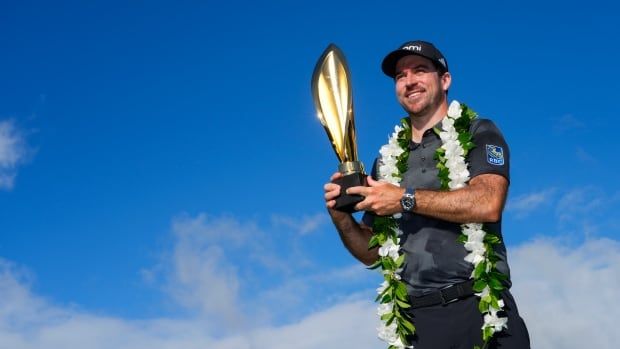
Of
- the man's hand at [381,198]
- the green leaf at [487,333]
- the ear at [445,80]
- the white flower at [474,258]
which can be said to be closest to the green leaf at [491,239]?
the white flower at [474,258]

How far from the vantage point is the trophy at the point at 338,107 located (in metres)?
4.77

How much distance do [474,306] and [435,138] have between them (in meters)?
1.25

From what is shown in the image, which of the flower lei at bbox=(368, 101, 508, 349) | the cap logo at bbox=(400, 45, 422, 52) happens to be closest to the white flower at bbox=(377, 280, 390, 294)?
the flower lei at bbox=(368, 101, 508, 349)

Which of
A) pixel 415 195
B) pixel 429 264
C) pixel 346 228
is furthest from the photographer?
pixel 346 228

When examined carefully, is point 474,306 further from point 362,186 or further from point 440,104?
point 440,104

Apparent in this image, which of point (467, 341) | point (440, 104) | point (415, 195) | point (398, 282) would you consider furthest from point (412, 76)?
point (467, 341)

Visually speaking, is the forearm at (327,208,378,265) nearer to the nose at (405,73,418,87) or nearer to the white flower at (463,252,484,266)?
the white flower at (463,252,484,266)

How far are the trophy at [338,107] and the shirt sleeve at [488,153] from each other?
787mm

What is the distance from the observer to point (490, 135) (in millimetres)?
5039

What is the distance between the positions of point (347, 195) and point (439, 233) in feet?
2.41

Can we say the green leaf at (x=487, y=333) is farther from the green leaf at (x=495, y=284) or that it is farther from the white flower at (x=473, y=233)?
the white flower at (x=473, y=233)

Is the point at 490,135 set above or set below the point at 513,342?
above

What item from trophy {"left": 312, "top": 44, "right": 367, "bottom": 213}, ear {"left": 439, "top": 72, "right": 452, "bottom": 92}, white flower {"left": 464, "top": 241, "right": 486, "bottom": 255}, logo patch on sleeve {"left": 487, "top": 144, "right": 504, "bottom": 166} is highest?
ear {"left": 439, "top": 72, "right": 452, "bottom": 92}

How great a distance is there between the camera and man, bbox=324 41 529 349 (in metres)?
4.55
